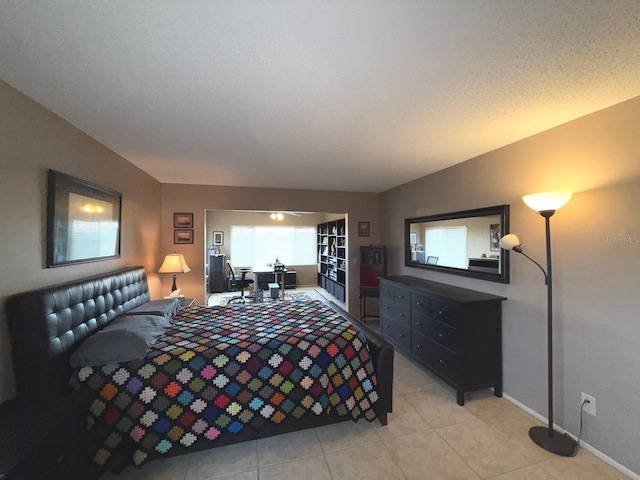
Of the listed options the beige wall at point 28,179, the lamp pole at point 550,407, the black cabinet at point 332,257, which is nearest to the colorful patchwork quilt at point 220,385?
the beige wall at point 28,179

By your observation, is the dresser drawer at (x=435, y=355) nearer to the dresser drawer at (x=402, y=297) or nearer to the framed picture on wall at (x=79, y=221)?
the dresser drawer at (x=402, y=297)

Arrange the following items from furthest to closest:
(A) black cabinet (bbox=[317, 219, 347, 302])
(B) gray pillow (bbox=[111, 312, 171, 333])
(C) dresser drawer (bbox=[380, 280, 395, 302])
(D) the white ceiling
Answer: (A) black cabinet (bbox=[317, 219, 347, 302]) < (C) dresser drawer (bbox=[380, 280, 395, 302]) < (B) gray pillow (bbox=[111, 312, 171, 333]) < (D) the white ceiling

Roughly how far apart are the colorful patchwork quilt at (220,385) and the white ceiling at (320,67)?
5.64ft

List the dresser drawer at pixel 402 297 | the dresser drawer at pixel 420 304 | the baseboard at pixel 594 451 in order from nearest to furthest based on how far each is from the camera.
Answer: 1. the baseboard at pixel 594 451
2. the dresser drawer at pixel 420 304
3. the dresser drawer at pixel 402 297

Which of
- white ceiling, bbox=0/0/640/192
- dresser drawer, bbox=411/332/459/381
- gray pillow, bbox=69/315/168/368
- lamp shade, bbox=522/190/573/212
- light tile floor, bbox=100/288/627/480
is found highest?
white ceiling, bbox=0/0/640/192

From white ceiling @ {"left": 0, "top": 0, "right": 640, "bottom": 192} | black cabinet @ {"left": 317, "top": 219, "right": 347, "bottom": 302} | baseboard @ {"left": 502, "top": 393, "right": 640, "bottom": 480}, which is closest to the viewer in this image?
white ceiling @ {"left": 0, "top": 0, "right": 640, "bottom": 192}

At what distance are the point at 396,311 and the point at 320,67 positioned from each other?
2965 millimetres

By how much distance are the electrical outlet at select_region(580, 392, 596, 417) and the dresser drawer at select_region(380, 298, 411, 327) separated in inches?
60.1

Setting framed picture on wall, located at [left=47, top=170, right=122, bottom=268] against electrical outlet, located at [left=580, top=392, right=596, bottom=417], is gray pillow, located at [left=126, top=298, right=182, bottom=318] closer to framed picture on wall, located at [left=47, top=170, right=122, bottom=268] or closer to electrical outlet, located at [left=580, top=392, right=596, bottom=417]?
framed picture on wall, located at [left=47, top=170, right=122, bottom=268]

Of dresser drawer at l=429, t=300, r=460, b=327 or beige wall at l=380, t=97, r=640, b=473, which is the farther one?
dresser drawer at l=429, t=300, r=460, b=327

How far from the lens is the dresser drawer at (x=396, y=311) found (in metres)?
3.27

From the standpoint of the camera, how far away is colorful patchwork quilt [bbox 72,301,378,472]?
1744 mm

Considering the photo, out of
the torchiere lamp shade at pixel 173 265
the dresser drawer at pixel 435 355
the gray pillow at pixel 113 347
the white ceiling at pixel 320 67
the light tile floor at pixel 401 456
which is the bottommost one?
the light tile floor at pixel 401 456

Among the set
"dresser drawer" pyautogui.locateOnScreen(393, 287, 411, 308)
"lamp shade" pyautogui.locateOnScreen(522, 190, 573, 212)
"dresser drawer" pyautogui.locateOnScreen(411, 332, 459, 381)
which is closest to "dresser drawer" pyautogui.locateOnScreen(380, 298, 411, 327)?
"dresser drawer" pyautogui.locateOnScreen(393, 287, 411, 308)
